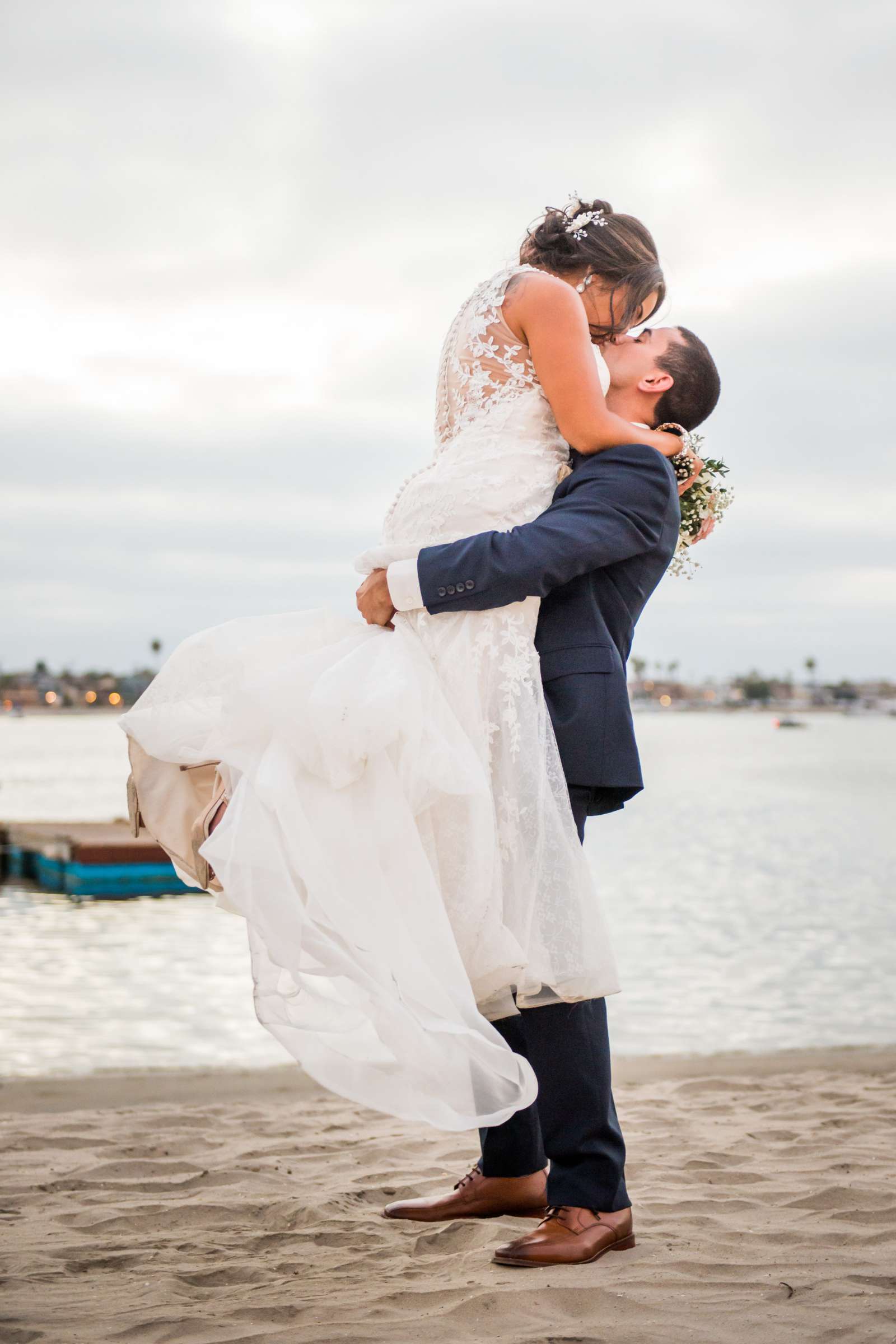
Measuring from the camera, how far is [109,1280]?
2814 millimetres

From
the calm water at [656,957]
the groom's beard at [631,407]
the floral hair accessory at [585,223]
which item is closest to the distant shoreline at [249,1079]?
the calm water at [656,957]

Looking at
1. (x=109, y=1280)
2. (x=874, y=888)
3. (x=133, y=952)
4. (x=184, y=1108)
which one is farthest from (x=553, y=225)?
(x=874, y=888)

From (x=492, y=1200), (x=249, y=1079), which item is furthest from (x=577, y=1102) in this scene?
(x=249, y=1079)

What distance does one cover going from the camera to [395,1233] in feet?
10.5

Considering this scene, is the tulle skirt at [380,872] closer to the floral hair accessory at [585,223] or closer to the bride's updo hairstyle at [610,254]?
the bride's updo hairstyle at [610,254]

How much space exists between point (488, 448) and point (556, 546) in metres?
0.37

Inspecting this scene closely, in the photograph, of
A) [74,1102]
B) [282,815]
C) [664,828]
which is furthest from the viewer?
[664,828]

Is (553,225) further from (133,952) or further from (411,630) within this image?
(133,952)

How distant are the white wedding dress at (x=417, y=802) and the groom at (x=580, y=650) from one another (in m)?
0.08

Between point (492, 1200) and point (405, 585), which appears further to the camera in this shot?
point (492, 1200)

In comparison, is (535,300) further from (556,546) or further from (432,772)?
(432,772)

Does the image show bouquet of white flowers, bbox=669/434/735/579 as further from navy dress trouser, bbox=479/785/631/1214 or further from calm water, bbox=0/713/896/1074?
calm water, bbox=0/713/896/1074

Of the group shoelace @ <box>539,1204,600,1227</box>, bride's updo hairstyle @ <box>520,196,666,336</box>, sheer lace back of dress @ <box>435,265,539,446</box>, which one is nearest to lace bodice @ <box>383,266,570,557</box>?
sheer lace back of dress @ <box>435,265,539,446</box>

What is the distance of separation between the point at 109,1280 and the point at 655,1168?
1789mm
